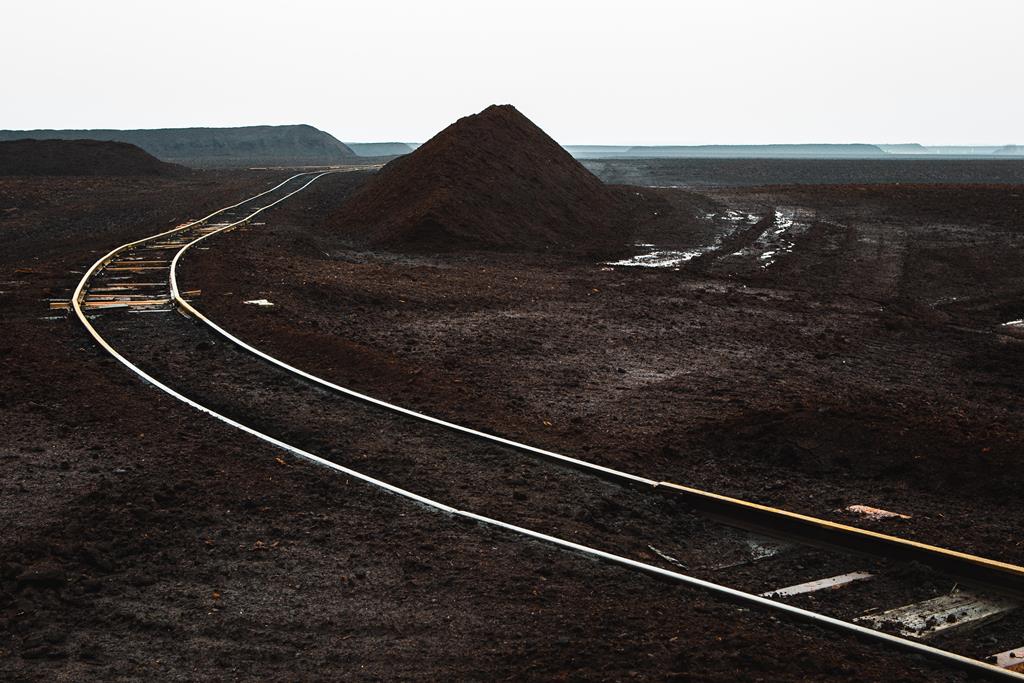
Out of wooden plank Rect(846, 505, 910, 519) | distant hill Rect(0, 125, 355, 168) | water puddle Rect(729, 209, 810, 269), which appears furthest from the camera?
distant hill Rect(0, 125, 355, 168)

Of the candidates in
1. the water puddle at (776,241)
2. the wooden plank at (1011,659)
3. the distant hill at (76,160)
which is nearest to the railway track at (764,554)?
the wooden plank at (1011,659)

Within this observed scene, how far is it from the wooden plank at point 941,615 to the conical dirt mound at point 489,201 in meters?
19.7

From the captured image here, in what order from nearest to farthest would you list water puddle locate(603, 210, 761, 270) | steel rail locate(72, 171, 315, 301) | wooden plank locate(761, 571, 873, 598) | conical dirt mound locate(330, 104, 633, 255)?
wooden plank locate(761, 571, 873, 598) → steel rail locate(72, 171, 315, 301) → water puddle locate(603, 210, 761, 270) → conical dirt mound locate(330, 104, 633, 255)

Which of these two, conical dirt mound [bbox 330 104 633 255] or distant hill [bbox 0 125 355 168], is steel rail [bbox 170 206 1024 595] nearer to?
conical dirt mound [bbox 330 104 633 255]

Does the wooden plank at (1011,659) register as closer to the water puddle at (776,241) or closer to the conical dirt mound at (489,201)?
the water puddle at (776,241)

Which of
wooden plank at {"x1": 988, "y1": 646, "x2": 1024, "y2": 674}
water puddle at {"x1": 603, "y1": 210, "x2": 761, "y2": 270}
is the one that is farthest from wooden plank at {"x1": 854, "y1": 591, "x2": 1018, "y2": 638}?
water puddle at {"x1": 603, "y1": 210, "x2": 761, "y2": 270}

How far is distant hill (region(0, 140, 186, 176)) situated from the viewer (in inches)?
2638

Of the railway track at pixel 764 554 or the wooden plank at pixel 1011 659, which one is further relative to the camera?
the railway track at pixel 764 554

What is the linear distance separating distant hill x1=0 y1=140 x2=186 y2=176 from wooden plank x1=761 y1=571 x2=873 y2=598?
69.8 metres

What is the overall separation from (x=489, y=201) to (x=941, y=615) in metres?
23.3

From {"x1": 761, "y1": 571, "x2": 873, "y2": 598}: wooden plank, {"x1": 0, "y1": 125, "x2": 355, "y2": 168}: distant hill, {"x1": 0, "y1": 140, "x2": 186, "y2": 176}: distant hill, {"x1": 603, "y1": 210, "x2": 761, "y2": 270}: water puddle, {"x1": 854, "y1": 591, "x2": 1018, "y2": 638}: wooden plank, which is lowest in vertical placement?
{"x1": 854, "y1": 591, "x2": 1018, "y2": 638}: wooden plank

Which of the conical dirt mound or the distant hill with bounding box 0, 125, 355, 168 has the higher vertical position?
the distant hill with bounding box 0, 125, 355, 168

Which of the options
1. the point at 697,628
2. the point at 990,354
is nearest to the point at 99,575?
the point at 697,628

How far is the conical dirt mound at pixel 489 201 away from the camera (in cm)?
2619
